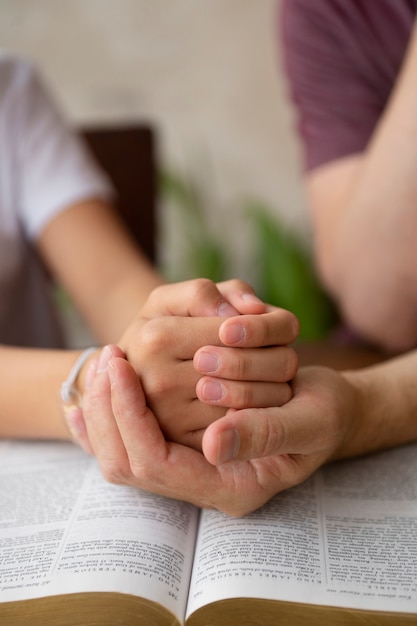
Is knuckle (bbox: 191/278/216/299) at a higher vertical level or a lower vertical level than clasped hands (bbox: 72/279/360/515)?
higher

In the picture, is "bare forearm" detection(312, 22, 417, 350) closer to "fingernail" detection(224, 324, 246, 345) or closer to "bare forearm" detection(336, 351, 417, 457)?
"bare forearm" detection(336, 351, 417, 457)

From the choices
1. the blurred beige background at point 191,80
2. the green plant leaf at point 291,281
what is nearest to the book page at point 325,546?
the green plant leaf at point 291,281

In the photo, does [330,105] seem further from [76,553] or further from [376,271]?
[76,553]

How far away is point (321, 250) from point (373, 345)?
18cm

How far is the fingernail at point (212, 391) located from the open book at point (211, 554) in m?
0.10

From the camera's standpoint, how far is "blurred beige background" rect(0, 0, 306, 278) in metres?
1.91

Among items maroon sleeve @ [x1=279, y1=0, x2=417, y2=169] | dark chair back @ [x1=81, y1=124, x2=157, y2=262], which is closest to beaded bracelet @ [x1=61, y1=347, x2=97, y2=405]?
maroon sleeve @ [x1=279, y1=0, x2=417, y2=169]

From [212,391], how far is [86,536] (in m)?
0.15

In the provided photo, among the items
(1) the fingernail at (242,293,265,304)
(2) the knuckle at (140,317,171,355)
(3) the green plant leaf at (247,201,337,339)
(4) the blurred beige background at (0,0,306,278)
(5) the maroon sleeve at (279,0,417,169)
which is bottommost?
(3) the green plant leaf at (247,201,337,339)

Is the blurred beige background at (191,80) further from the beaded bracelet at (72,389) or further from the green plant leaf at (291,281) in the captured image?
the beaded bracelet at (72,389)

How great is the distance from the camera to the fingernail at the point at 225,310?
0.54 metres

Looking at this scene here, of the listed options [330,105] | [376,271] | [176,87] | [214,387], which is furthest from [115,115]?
[214,387]

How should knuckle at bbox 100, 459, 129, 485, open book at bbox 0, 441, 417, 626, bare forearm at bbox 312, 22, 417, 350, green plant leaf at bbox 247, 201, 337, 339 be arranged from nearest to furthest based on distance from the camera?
open book at bbox 0, 441, 417, 626, knuckle at bbox 100, 459, 129, 485, bare forearm at bbox 312, 22, 417, 350, green plant leaf at bbox 247, 201, 337, 339

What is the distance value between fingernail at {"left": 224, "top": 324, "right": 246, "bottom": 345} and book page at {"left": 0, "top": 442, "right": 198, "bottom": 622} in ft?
0.50
